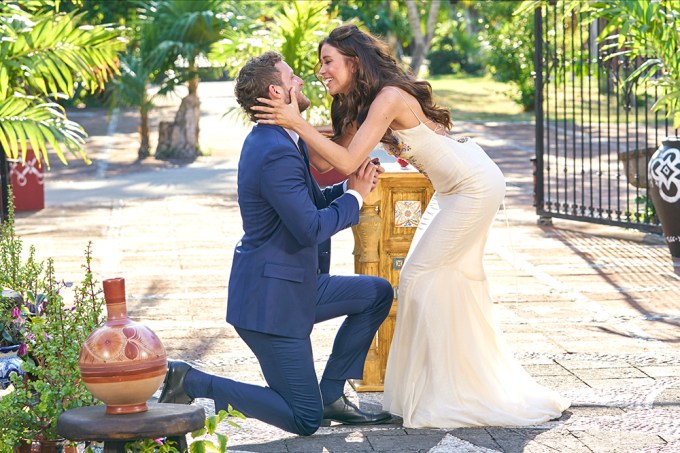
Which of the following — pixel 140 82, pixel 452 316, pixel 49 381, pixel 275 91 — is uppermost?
pixel 275 91

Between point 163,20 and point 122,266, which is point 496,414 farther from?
point 163,20

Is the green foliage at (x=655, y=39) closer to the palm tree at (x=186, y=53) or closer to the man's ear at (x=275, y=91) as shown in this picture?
the man's ear at (x=275, y=91)

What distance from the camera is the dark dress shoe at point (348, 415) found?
17.9 feet

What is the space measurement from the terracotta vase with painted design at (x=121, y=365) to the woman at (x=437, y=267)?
1.96m

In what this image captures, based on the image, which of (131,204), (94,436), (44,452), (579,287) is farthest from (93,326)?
(131,204)

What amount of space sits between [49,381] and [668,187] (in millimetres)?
7086

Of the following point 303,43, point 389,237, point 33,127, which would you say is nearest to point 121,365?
point 389,237

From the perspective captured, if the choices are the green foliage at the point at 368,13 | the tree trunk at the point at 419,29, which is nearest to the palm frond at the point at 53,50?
the tree trunk at the point at 419,29

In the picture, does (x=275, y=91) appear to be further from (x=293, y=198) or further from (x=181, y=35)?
(x=181, y=35)

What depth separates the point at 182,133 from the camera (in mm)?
19641

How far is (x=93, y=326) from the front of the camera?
14.7ft

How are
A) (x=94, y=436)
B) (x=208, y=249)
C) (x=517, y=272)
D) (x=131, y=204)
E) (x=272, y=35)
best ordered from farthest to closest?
(x=272, y=35), (x=131, y=204), (x=208, y=249), (x=517, y=272), (x=94, y=436)

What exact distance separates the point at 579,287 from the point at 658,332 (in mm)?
1588

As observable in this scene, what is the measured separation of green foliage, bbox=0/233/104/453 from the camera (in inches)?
164
